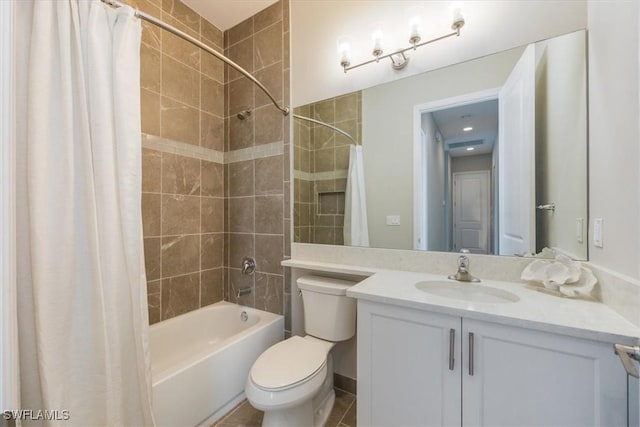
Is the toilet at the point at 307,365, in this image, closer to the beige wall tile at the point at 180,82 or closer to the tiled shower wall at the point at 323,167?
the tiled shower wall at the point at 323,167

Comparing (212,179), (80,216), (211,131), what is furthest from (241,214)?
(80,216)

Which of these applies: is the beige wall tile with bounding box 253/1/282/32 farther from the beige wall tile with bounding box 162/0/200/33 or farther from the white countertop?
the white countertop

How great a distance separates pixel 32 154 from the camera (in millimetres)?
870

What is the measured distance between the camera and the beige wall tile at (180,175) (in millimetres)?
1837

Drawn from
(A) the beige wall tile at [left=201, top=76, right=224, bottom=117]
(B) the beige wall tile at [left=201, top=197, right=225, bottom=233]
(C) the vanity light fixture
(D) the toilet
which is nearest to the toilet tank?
(D) the toilet

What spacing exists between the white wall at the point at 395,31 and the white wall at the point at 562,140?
116 millimetres

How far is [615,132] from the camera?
2.90 ft

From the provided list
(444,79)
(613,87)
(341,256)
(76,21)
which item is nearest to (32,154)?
(76,21)

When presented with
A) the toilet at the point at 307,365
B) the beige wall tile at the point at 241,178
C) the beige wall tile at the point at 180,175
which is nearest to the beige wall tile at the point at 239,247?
the beige wall tile at the point at 241,178

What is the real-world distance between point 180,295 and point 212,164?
1081 mm

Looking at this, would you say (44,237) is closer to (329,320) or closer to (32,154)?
(32,154)

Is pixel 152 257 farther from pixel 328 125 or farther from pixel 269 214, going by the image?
pixel 328 125

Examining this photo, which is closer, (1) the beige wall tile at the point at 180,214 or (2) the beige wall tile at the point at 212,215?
(1) the beige wall tile at the point at 180,214

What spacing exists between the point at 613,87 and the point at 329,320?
1612 millimetres
